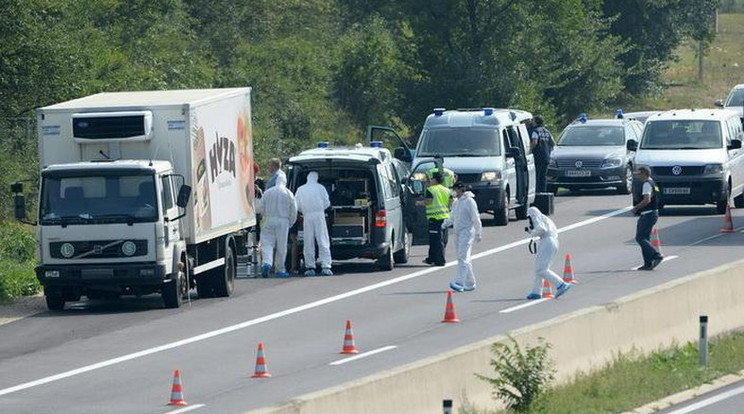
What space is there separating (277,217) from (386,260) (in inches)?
77.1

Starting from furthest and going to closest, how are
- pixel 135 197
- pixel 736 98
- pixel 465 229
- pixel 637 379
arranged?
pixel 736 98 → pixel 465 229 → pixel 135 197 → pixel 637 379

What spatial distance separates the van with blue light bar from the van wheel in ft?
18.4

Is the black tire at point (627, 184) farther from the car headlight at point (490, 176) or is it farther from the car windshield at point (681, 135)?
the car headlight at point (490, 176)

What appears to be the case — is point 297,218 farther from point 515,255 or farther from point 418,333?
point 418,333

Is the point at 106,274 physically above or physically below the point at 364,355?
above

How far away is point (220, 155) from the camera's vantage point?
87.4 ft

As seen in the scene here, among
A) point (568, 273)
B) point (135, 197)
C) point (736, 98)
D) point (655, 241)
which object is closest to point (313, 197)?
point (135, 197)

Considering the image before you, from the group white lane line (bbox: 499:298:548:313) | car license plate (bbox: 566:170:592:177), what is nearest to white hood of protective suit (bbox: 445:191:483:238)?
white lane line (bbox: 499:298:548:313)

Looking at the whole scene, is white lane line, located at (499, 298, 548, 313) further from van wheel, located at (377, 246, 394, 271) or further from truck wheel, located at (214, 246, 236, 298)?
truck wheel, located at (214, 246, 236, 298)

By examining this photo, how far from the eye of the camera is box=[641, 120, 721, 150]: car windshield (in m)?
36.6

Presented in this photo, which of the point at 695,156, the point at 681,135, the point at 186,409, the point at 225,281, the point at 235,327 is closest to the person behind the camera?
the point at 186,409

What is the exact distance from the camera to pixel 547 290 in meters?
25.5

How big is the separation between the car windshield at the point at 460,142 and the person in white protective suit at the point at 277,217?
24.9 feet

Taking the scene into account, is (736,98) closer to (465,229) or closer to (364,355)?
(465,229)
